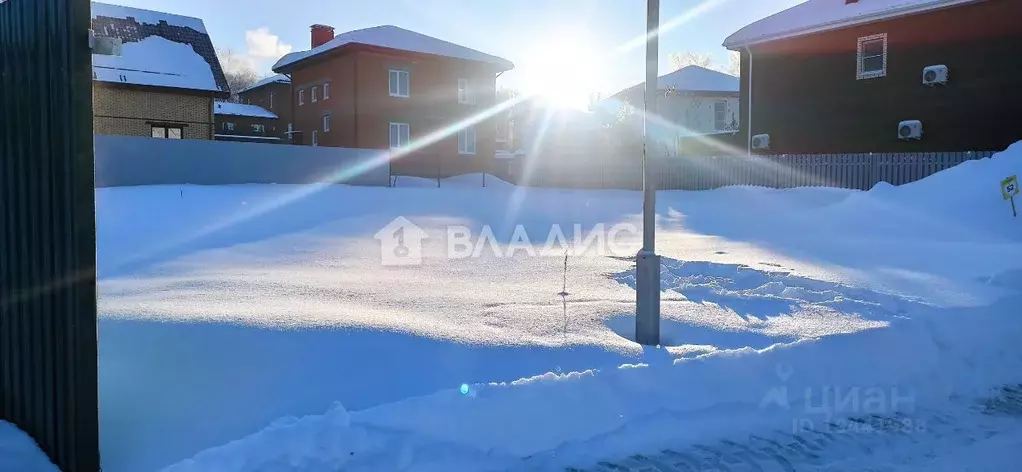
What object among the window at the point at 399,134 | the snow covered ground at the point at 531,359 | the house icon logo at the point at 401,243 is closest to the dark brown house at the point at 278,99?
the window at the point at 399,134

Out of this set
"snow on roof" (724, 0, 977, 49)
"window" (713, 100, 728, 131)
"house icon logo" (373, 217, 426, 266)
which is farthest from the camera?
"window" (713, 100, 728, 131)

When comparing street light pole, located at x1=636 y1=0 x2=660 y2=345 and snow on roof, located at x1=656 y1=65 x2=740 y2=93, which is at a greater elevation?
snow on roof, located at x1=656 y1=65 x2=740 y2=93

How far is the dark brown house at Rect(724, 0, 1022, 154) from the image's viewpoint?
19438 millimetres

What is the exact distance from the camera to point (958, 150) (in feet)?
66.6

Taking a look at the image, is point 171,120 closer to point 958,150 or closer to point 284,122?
point 284,122

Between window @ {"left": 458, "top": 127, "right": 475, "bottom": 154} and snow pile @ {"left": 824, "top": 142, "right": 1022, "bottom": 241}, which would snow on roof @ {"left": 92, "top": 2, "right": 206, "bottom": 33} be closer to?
window @ {"left": 458, "top": 127, "right": 475, "bottom": 154}

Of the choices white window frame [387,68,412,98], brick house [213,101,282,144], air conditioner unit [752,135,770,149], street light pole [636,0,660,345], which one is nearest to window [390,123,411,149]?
white window frame [387,68,412,98]

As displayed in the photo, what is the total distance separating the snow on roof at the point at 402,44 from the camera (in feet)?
99.1

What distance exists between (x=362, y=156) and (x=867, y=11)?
1644 centimetres

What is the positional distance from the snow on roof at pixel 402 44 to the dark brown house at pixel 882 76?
39.9ft

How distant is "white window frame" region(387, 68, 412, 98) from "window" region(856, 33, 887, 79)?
17832 millimetres

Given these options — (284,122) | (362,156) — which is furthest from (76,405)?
(284,122)

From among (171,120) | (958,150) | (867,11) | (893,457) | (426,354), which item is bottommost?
(893,457)

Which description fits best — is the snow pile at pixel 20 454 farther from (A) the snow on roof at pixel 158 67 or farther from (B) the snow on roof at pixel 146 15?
(B) the snow on roof at pixel 146 15
